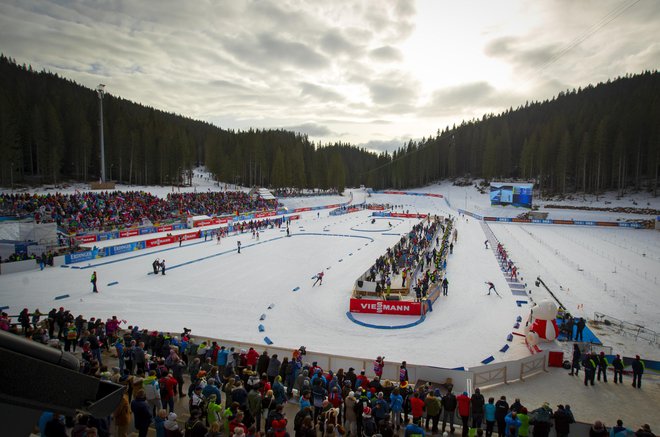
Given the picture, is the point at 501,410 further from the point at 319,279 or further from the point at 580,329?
the point at 319,279

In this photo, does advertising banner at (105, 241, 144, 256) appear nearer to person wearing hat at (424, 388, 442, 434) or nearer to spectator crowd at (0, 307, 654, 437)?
spectator crowd at (0, 307, 654, 437)

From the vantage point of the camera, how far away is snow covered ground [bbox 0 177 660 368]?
15969 millimetres

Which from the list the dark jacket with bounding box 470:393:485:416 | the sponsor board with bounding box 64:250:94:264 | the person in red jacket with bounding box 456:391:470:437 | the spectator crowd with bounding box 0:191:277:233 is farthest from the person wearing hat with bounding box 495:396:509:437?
the spectator crowd with bounding box 0:191:277:233

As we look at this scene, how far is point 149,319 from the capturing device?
17547 mm

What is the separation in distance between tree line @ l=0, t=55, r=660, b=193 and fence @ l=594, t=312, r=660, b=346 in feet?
214

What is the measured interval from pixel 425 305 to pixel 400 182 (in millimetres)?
112686

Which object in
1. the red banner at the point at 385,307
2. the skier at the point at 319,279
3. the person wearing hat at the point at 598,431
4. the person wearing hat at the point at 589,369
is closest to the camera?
the person wearing hat at the point at 598,431

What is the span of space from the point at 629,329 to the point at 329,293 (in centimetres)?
1472

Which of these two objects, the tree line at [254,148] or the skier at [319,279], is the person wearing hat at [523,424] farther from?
the tree line at [254,148]

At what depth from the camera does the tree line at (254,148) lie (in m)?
58.5

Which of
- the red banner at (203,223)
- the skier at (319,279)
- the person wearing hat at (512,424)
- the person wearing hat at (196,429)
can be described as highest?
the red banner at (203,223)

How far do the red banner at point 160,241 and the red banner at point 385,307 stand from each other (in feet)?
76.9

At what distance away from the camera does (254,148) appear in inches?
3686

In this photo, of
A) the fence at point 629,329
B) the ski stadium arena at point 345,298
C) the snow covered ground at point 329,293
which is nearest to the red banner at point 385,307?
the ski stadium arena at point 345,298
